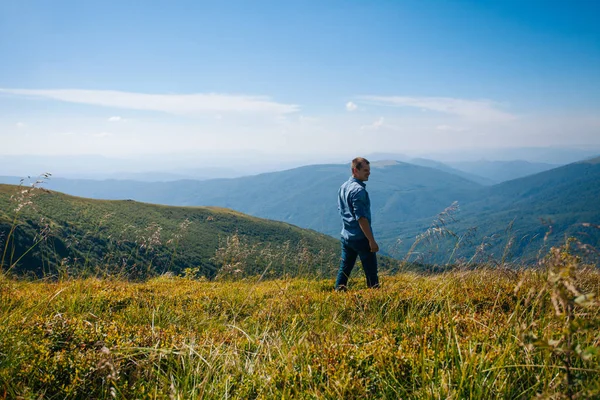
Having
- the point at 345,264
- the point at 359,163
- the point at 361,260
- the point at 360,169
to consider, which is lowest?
the point at 345,264

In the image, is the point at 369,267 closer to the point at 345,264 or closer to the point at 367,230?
the point at 345,264

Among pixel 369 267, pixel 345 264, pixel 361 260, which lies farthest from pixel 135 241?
pixel 369 267

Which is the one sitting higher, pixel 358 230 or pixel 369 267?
pixel 358 230

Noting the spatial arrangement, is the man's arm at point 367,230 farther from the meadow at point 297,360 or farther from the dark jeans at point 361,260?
the meadow at point 297,360

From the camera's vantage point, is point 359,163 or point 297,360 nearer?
point 297,360

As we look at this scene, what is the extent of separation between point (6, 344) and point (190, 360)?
156 cm

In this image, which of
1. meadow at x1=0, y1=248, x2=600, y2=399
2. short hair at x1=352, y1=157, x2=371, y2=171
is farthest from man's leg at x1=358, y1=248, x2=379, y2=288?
meadow at x1=0, y1=248, x2=600, y2=399

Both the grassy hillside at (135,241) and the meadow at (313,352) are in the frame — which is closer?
the meadow at (313,352)

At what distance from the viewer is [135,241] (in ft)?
24.7

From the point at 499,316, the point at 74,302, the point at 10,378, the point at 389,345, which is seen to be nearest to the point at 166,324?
the point at 74,302

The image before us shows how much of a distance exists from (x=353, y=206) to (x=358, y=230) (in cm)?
54

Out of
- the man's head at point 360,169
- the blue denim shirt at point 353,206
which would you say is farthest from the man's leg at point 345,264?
the man's head at point 360,169

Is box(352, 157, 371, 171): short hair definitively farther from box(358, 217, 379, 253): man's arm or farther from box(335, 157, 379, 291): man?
box(358, 217, 379, 253): man's arm

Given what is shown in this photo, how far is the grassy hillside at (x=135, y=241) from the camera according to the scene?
6.95 meters
